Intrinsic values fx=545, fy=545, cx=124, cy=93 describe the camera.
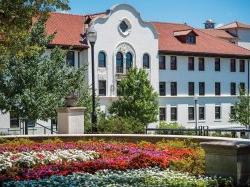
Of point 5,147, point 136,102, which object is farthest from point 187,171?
point 136,102

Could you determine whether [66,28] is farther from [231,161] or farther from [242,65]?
[231,161]

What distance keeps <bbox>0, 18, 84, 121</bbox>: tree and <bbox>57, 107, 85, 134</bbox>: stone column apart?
10325 millimetres

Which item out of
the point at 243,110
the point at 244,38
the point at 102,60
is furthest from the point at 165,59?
the point at 244,38

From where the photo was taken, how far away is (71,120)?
20266 millimetres

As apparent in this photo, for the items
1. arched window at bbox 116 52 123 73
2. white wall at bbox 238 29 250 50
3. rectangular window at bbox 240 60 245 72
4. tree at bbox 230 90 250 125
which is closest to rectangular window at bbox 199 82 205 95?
tree at bbox 230 90 250 125

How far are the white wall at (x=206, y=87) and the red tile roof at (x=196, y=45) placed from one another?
1.04m

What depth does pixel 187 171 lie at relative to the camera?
1195 centimetres

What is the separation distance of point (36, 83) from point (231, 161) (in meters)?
21.6

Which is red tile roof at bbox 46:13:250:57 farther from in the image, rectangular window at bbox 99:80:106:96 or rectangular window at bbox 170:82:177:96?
rectangular window at bbox 99:80:106:96

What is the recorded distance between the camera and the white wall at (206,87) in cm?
5538

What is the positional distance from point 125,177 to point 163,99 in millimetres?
44158

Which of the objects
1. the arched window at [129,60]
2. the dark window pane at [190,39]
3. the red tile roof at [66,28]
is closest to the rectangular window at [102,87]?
the arched window at [129,60]

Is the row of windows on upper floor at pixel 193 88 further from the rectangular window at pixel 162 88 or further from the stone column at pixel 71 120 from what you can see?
the stone column at pixel 71 120

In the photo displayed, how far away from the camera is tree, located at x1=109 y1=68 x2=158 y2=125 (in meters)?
45.0
